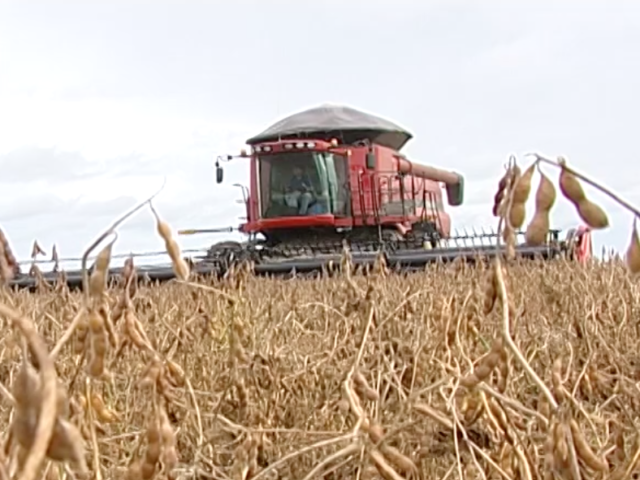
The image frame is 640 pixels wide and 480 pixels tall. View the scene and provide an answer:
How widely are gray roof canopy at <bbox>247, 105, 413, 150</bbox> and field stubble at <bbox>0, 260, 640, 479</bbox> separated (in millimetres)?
10234

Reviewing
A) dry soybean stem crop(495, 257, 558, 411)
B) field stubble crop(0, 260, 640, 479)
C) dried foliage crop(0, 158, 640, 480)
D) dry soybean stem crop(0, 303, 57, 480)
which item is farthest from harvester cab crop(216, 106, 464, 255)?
dry soybean stem crop(0, 303, 57, 480)

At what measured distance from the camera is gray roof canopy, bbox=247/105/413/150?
15.5m

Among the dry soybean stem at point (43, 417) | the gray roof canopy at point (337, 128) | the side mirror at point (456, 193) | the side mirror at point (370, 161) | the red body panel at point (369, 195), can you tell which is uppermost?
the dry soybean stem at point (43, 417)

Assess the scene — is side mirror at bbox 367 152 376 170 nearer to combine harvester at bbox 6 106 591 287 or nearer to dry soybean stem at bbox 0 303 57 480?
combine harvester at bbox 6 106 591 287

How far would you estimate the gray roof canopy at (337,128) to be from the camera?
15.5 metres

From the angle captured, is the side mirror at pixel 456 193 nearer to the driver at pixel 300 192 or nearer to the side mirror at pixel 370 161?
the side mirror at pixel 370 161

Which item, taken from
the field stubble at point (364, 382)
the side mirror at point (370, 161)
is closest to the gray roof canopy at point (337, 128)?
the side mirror at point (370, 161)

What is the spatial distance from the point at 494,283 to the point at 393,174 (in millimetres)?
14278

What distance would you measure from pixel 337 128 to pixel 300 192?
211cm

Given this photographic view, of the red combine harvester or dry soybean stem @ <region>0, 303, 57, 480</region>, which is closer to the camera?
dry soybean stem @ <region>0, 303, 57, 480</region>

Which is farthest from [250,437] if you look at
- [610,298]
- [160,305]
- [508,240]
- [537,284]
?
[537,284]

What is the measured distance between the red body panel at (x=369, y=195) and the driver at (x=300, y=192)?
0.29 m

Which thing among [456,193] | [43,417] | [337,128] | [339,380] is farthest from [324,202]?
[43,417]

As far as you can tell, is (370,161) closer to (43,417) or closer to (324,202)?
(324,202)
